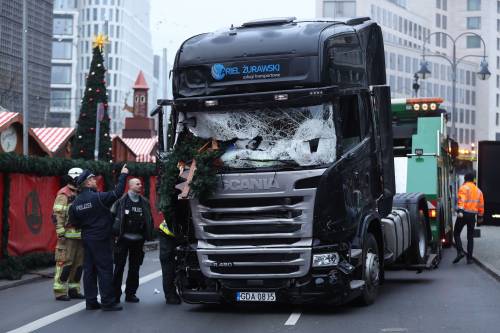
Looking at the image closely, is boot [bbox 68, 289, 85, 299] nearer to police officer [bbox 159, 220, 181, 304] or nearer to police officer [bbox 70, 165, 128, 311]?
police officer [bbox 70, 165, 128, 311]

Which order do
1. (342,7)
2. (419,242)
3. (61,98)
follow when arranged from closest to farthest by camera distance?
(419,242) → (342,7) → (61,98)

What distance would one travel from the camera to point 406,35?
11944 centimetres

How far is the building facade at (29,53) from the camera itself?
46281 mm

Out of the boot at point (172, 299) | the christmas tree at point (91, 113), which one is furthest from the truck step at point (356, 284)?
the christmas tree at point (91, 113)

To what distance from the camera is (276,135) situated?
11.6m

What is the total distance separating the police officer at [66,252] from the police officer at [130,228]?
90 centimetres

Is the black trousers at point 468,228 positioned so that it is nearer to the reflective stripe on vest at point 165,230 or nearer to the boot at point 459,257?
the boot at point 459,257

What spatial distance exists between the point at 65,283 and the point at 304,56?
5.23 m

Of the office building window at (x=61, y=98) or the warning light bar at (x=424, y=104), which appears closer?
the warning light bar at (x=424, y=104)

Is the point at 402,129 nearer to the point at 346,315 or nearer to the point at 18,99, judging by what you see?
the point at 346,315

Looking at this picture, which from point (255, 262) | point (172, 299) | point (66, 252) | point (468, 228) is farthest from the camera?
point (468, 228)

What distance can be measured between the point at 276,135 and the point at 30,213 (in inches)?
332

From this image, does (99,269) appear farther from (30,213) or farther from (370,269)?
(30,213)

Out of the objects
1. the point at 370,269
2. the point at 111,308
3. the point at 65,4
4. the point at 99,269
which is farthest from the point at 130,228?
the point at 65,4
